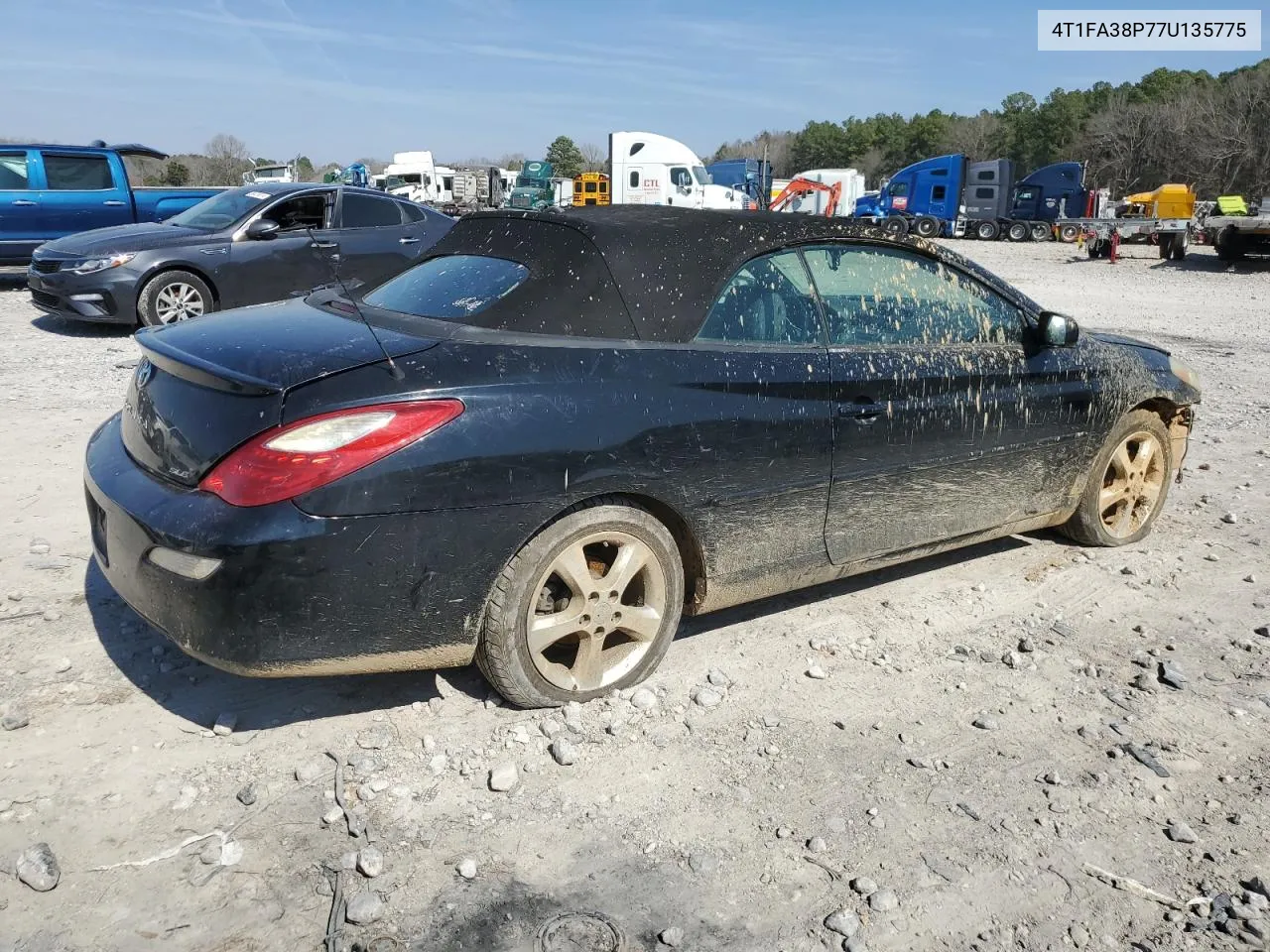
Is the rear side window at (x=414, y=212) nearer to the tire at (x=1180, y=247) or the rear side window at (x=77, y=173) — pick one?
the rear side window at (x=77, y=173)

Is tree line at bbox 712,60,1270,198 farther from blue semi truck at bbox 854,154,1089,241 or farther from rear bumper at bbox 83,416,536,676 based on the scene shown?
rear bumper at bbox 83,416,536,676

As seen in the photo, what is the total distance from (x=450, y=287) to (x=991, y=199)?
39.7 m

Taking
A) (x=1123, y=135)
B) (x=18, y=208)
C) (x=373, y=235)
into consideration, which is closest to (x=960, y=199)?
(x=1123, y=135)

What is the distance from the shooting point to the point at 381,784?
9.11ft

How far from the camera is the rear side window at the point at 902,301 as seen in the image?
3674 mm

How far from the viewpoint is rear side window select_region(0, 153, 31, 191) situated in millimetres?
13008

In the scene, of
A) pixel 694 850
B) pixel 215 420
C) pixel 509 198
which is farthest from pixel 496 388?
pixel 509 198

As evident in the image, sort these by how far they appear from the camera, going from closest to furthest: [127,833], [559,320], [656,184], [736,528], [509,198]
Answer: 1. [127,833]
2. [559,320]
3. [736,528]
4. [656,184]
5. [509,198]

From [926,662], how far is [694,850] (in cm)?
147

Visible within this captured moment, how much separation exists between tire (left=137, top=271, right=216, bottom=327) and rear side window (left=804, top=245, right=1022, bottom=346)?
Result: 308 inches

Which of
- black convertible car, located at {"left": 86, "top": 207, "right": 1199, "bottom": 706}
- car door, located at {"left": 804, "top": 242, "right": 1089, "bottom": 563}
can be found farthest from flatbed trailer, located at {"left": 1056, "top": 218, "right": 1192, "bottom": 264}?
black convertible car, located at {"left": 86, "top": 207, "right": 1199, "bottom": 706}

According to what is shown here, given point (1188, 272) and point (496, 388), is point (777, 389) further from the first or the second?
point (1188, 272)

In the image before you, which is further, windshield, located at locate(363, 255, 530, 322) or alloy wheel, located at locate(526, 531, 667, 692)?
windshield, located at locate(363, 255, 530, 322)

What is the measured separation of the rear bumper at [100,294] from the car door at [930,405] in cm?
817
